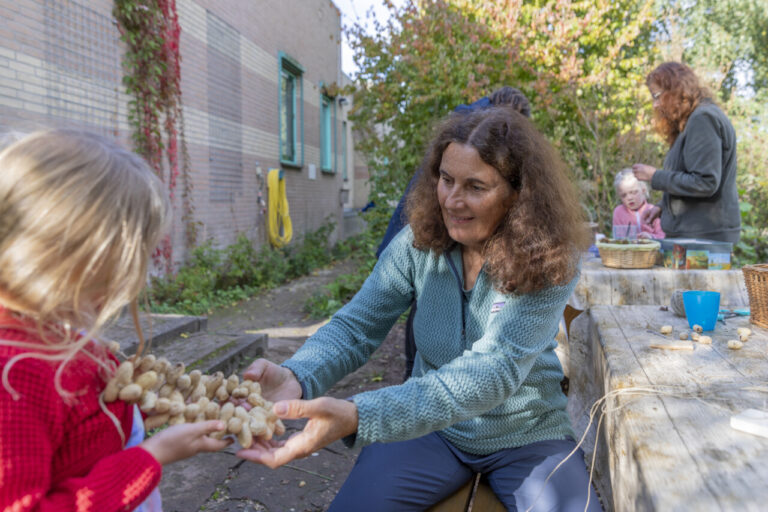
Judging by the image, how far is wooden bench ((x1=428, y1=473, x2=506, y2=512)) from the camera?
5.90 ft

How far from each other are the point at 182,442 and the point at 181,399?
0.51ft

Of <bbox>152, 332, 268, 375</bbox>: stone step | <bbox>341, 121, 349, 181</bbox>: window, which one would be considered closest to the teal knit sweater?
<bbox>152, 332, 268, 375</bbox>: stone step

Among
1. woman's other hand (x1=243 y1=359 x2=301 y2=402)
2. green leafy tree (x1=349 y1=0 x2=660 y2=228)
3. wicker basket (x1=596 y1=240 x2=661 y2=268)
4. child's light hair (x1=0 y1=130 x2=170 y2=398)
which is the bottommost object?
woman's other hand (x1=243 y1=359 x2=301 y2=402)

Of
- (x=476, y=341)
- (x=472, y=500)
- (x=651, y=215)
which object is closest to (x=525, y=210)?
(x=476, y=341)

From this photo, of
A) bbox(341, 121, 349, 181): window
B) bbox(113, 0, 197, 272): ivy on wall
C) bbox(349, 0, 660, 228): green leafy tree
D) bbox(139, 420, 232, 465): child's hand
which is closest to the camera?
bbox(139, 420, 232, 465): child's hand

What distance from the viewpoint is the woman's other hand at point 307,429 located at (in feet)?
4.55

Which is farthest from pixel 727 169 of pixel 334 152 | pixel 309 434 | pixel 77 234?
pixel 334 152

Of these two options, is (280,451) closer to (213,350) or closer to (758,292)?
(758,292)

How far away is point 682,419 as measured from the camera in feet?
4.51

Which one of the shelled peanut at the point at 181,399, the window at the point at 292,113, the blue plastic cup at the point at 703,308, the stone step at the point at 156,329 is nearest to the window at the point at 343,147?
the window at the point at 292,113

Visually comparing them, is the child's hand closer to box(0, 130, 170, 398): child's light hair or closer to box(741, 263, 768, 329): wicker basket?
box(0, 130, 170, 398): child's light hair

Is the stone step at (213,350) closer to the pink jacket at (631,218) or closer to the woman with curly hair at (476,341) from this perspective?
the woman with curly hair at (476,341)

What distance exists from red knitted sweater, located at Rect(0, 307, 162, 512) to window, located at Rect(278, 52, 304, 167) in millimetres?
9959

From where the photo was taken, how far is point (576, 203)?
2043 mm
